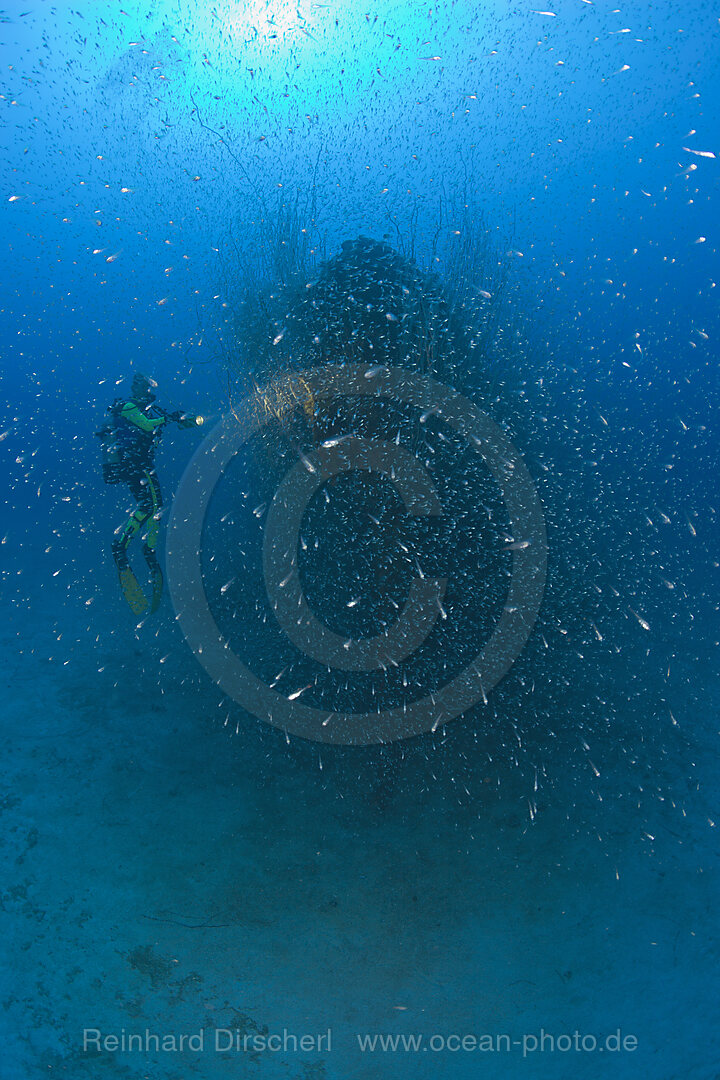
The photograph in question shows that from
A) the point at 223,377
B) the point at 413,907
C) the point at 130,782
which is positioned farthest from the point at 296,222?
the point at 413,907

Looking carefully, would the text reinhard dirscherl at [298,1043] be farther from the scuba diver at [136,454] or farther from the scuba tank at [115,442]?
the scuba tank at [115,442]

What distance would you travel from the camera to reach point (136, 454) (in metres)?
5.04

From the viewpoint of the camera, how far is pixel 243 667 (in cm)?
462

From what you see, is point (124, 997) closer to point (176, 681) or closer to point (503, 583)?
point (176, 681)

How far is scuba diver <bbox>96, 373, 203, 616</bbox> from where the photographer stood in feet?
15.7

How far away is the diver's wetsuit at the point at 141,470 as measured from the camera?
15.8 feet

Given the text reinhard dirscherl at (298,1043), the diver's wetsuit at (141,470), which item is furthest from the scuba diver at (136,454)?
the text reinhard dirscherl at (298,1043)

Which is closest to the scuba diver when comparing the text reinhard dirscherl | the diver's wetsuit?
the diver's wetsuit

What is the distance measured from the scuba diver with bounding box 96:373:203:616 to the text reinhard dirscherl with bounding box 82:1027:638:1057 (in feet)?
11.9

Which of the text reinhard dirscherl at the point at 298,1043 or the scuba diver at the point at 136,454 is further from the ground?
the scuba diver at the point at 136,454

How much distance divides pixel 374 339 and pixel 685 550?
237 inches

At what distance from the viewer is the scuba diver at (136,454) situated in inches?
189

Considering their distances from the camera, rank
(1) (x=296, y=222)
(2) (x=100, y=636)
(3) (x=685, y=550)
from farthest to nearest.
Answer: (3) (x=685, y=550), (1) (x=296, y=222), (2) (x=100, y=636)

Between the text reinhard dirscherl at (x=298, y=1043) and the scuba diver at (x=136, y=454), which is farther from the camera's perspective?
the scuba diver at (x=136, y=454)
